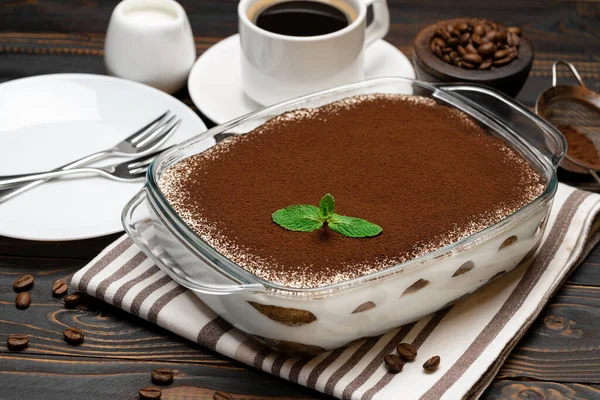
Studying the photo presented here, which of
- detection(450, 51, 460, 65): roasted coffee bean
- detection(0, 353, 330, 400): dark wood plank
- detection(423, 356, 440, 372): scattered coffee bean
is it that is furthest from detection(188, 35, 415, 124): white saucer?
detection(423, 356, 440, 372): scattered coffee bean

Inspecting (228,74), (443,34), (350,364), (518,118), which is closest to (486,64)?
(443,34)

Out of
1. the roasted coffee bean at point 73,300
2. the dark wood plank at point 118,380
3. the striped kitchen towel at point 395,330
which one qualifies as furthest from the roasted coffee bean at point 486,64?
the roasted coffee bean at point 73,300

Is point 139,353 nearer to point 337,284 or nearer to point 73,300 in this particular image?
point 73,300

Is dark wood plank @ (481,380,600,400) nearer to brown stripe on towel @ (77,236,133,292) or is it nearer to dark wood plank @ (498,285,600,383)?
dark wood plank @ (498,285,600,383)

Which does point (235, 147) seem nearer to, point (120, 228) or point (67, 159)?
point (120, 228)

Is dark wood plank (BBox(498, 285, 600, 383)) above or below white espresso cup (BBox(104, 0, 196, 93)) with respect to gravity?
below

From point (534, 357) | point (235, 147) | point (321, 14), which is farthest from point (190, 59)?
point (534, 357)

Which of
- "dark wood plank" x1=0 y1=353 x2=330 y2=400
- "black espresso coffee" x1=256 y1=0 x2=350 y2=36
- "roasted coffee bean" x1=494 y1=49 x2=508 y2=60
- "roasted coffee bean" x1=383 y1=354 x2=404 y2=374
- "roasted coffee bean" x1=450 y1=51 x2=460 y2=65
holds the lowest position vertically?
"dark wood plank" x1=0 y1=353 x2=330 y2=400
